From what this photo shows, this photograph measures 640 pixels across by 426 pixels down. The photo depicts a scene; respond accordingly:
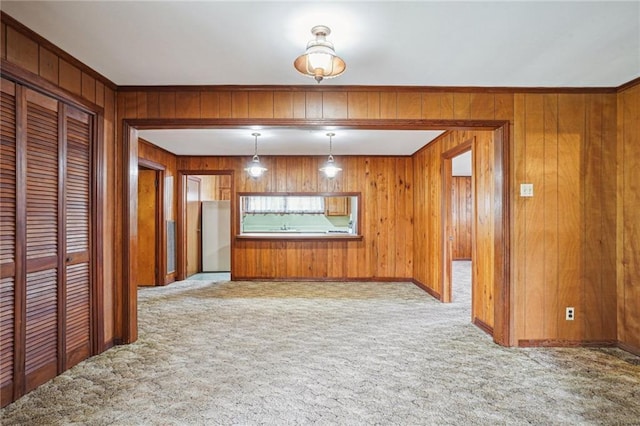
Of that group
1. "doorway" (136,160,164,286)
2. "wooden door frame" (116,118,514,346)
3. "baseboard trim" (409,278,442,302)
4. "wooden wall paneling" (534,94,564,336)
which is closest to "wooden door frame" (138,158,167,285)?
"doorway" (136,160,164,286)

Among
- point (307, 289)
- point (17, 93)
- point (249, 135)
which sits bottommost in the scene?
point (307, 289)

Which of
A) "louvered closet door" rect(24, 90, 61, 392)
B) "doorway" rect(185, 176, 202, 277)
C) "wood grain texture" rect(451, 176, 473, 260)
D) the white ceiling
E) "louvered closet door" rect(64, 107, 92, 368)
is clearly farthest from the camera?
"wood grain texture" rect(451, 176, 473, 260)

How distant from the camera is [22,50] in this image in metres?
2.27

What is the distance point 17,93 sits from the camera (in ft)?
7.49

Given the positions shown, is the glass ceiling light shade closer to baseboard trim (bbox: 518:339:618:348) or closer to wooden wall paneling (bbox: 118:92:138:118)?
wooden wall paneling (bbox: 118:92:138:118)

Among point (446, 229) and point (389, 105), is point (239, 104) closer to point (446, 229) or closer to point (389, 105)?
point (389, 105)

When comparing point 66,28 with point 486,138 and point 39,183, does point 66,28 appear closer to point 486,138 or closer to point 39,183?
point 39,183

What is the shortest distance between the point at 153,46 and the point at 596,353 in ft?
14.1

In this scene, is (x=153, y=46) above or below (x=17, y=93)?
above

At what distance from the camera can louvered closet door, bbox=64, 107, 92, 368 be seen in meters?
2.75

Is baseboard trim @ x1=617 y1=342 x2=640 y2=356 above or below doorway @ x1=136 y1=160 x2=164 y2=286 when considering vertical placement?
below

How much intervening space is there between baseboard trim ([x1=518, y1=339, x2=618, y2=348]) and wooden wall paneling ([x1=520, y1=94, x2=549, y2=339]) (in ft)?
0.18

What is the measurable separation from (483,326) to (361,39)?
10.1ft

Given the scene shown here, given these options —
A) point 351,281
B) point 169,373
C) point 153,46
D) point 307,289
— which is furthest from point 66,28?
point 351,281
